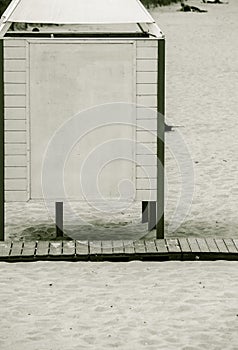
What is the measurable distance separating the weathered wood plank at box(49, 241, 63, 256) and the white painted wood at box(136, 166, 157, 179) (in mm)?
686

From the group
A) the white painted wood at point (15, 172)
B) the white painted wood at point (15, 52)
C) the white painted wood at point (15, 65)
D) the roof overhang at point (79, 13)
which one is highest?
the roof overhang at point (79, 13)

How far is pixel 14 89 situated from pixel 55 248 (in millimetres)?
1066

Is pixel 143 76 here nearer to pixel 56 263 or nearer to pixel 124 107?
pixel 124 107

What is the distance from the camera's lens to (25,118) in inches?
274

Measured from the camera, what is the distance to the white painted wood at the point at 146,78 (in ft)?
22.8

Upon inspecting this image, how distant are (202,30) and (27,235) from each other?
21.3 m

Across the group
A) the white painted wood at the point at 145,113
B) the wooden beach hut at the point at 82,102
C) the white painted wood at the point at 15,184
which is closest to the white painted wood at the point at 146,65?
the wooden beach hut at the point at 82,102

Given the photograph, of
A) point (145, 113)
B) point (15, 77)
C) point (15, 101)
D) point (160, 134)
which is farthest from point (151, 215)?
point (15, 77)

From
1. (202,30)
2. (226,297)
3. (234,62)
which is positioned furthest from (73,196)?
(202,30)

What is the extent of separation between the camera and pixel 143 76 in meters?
→ 6.94

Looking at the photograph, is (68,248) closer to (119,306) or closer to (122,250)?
(122,250)

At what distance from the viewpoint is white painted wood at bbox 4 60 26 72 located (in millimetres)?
6906

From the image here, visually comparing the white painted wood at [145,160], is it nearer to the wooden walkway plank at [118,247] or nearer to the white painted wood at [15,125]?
the wooden walkway plank at [118,247]

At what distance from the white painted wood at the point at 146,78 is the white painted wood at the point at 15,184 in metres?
1.00
